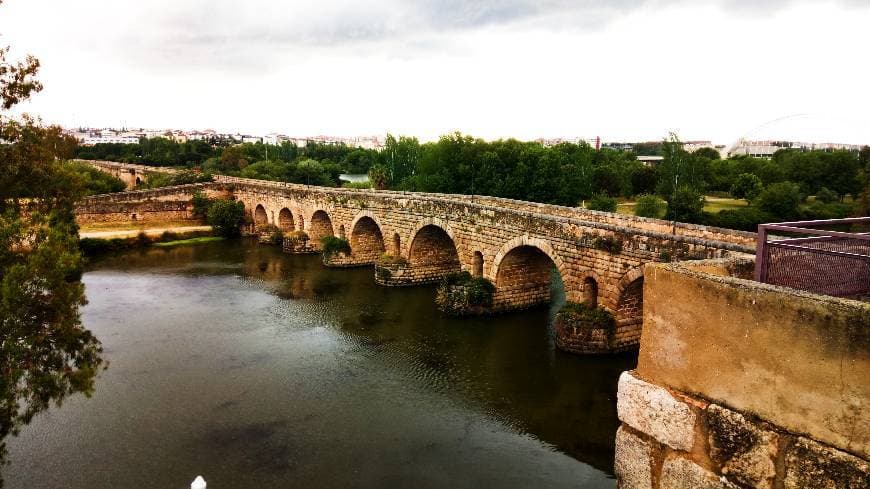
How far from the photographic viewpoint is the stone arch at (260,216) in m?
34.0

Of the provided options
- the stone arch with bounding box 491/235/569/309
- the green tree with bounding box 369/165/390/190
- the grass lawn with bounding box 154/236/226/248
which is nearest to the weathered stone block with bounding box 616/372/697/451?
the stone arch with bounding box 491/235/569/309

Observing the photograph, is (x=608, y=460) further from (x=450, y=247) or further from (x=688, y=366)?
(x=450, y=247)

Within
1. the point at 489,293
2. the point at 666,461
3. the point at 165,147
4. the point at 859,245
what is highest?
the point at 165,147

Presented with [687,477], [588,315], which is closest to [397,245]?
[588,315]

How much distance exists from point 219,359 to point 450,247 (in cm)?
1029

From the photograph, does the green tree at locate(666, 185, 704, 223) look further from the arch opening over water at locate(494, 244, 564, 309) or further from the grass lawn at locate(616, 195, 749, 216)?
the arch opening over water at locate(494, 244, 564, 309)

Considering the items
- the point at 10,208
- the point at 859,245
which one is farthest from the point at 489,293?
the point at 859,245

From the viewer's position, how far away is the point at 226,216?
3416 centimetres

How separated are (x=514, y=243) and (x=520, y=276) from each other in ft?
6.46

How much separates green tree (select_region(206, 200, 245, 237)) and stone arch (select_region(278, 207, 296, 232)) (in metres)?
4.47

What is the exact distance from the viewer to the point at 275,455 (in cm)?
988

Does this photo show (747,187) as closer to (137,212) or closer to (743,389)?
(137,212)

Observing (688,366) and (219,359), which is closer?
(688,366)

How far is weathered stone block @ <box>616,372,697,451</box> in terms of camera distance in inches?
100
